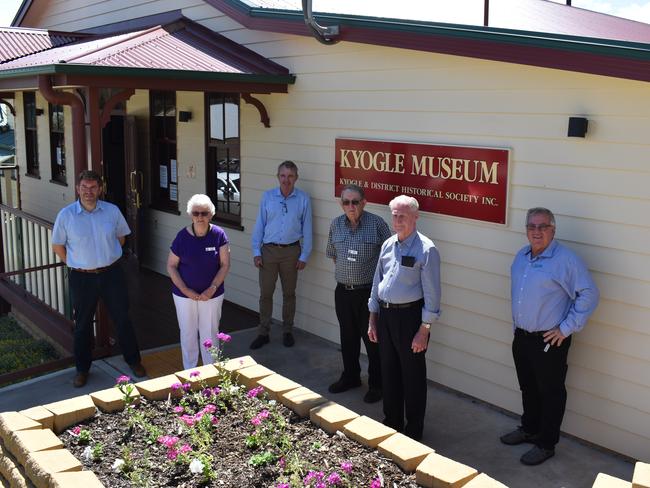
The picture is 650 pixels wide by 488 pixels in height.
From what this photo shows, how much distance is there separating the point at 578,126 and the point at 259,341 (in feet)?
12.1

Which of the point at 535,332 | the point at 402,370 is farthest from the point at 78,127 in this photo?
the point at 535,332

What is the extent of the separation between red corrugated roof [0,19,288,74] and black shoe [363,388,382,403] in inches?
124

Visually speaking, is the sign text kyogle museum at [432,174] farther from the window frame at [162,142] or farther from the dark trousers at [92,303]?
the window frame at [162,142]

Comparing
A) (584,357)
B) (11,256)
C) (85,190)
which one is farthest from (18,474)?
(11,256)

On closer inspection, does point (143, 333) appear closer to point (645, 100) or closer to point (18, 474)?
point (18, 474)

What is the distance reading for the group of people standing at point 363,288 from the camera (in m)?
4.59

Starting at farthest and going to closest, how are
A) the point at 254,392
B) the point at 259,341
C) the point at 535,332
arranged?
the point at 259,341, the point at 535,332, the point at 254,392

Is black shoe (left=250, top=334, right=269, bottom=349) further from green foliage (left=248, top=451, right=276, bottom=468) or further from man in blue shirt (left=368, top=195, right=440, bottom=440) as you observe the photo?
green foliage (left=248, top=451, right=276, bottom=468)

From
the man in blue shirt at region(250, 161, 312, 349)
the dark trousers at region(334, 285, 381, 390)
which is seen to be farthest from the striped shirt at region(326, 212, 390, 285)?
the man in blue shirt at region(250, 161, 312, 349)

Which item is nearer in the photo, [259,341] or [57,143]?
[259,341]

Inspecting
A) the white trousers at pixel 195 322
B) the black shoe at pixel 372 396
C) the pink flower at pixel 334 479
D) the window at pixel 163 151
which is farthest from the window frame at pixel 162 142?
the pink flower at pixel 334 479

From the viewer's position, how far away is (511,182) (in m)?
5.26

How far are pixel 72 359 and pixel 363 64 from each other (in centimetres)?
368

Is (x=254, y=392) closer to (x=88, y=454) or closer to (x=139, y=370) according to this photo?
(x=88, y=454)
